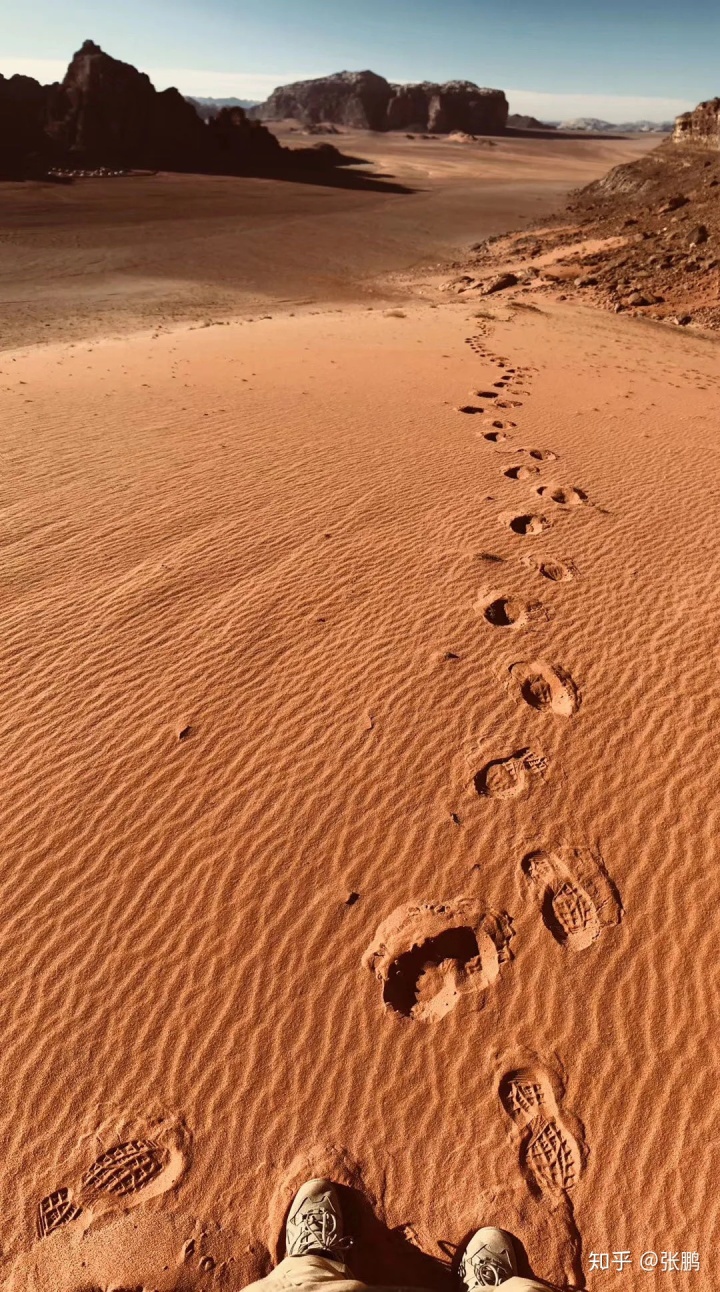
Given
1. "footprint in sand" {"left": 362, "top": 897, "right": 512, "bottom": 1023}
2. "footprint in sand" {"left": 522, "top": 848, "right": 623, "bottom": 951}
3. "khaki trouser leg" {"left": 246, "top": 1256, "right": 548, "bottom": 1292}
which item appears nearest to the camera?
"khaki trouser leg" {"left": 246, "top": 1256, "right": 548, "bottom": 1292}

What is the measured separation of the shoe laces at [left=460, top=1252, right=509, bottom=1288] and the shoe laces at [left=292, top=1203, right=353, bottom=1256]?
1.61ft

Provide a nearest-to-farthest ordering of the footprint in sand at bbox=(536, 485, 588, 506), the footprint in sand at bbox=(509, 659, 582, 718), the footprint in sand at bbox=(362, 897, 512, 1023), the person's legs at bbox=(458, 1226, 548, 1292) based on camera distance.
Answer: the person's legs at bbox=(458, 1226, 548, 1292) < the footprint in sand at bbox=(362, 897, 512, 1023) < the footprint in sand at bbox=(509, 659, 582, 718) < the footprint in sand at bbox=(536, 485, 588, 506)

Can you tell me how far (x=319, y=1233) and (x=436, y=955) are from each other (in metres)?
1.33

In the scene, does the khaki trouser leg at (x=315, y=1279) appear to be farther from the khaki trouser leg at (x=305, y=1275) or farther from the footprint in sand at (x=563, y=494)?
the footprint in sand at (x=563, y=494)

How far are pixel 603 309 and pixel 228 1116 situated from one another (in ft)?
69.7

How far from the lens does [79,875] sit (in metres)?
4.00

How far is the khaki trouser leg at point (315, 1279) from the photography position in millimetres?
2414

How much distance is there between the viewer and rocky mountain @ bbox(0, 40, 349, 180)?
4369cm

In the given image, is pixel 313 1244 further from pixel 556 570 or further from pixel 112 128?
pixel 112 128

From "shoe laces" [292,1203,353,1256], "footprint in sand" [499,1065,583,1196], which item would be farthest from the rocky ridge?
"shoe laces" [292,1203,353,1256]

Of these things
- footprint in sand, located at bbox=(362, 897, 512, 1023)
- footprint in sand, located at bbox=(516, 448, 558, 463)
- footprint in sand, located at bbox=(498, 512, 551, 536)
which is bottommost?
footprint in sand, located at bbox=(362, 897, 512, 1023)

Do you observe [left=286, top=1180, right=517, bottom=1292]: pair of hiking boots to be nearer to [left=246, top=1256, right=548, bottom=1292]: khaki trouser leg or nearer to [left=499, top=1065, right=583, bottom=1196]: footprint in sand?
[left=246, top=1256, right=548, bottom=1292]: khaki trouser leg

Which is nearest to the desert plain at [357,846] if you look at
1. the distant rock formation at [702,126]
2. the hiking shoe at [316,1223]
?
the hiking shoe at [316,1223]

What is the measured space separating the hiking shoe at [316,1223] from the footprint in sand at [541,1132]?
89cm
